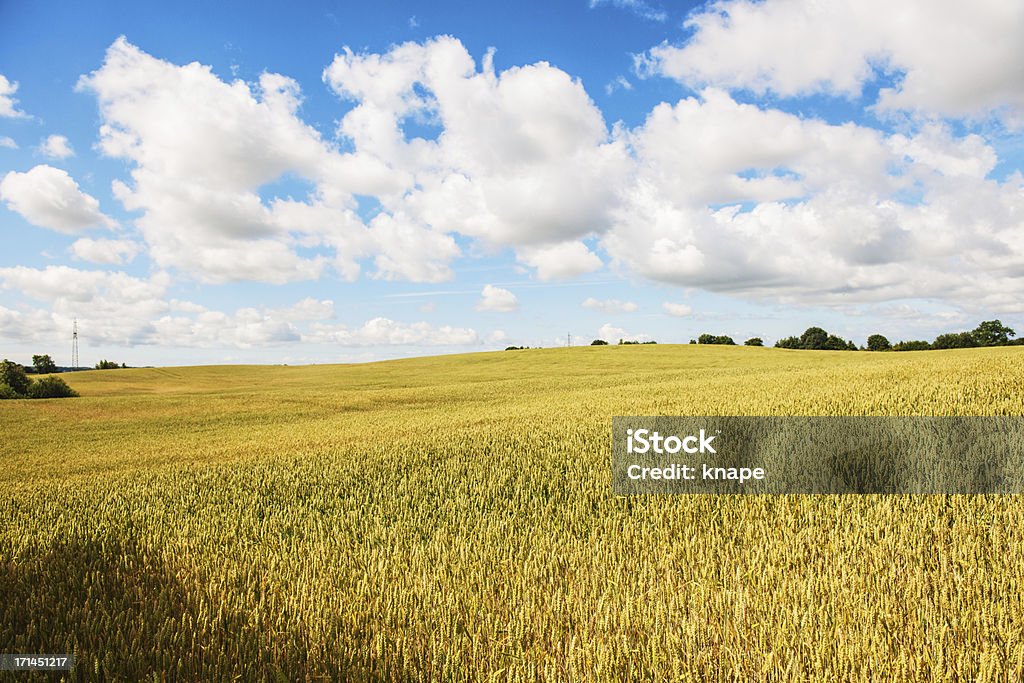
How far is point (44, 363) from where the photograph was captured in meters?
65.2

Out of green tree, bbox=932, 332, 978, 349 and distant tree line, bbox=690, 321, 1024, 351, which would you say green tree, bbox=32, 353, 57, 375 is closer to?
distant tree line, bbox=690, 321, 1024, 351

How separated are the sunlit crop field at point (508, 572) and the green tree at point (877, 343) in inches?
4402

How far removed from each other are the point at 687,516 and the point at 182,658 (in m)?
4.87

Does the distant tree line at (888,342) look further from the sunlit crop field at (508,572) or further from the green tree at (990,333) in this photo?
the sunlit crop field at (508,572)

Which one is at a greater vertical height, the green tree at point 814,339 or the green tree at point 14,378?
the green tree at point 814,339

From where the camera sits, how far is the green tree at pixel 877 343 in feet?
345

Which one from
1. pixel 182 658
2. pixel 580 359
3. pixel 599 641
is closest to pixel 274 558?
pixel 182 658

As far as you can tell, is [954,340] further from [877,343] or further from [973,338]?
[877,343]

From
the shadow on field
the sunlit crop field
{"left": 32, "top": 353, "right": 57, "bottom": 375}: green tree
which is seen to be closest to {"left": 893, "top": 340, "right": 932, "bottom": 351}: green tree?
the sunlit crop field

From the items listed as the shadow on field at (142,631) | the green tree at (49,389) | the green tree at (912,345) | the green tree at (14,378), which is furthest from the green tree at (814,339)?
the shadow on field at (142,631)

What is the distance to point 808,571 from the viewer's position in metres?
4.75

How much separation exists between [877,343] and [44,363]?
426ft

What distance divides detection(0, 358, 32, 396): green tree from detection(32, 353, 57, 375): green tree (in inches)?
1094

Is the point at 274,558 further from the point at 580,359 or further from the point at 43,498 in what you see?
the point at 580,359
